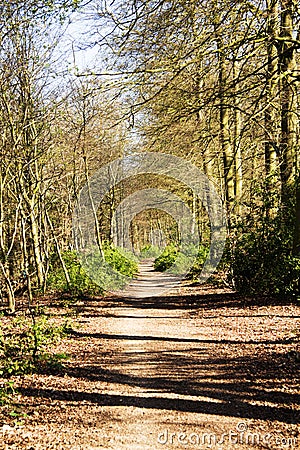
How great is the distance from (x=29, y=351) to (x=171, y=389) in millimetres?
2707

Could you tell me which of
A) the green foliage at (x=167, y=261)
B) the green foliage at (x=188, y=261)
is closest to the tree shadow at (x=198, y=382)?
the green foliage at (x=188, y=261)

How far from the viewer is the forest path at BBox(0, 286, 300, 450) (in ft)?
14.8

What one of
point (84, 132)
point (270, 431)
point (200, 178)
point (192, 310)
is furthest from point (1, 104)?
point (270, 431)

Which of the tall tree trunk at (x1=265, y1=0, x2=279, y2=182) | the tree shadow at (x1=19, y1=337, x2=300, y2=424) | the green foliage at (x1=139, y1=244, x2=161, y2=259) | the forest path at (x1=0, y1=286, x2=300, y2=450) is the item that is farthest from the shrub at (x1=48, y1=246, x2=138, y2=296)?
the green foliage at (x1=139, y1=244, x2=161, y2=259)

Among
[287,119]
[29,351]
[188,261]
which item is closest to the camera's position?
[29,351]

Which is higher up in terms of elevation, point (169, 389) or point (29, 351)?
Answer: point (29, 351)

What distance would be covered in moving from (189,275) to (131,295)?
4.94 m

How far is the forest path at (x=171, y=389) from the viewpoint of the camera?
451 centimetres

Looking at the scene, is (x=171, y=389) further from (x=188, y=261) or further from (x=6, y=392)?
(x=188, y=261)

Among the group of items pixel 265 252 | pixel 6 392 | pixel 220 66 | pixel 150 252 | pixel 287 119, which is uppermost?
pixel 220 66

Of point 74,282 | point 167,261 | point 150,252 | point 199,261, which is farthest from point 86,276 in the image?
point 150,252

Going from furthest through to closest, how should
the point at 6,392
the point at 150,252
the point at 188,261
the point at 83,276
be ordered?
the point at 150,252 < the point at 188,261 < the point at 83,276 < the point at 6,392

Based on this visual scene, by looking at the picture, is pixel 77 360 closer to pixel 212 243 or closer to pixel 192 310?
pixel 192 310

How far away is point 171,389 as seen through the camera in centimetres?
588
